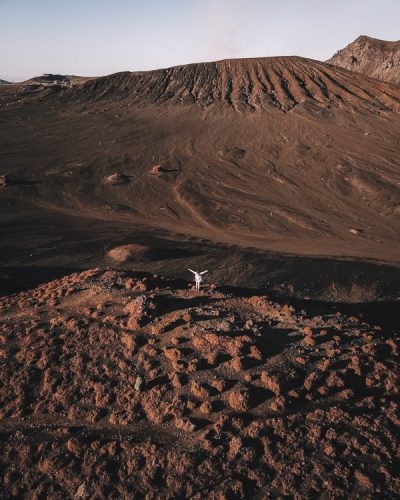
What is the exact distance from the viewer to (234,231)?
21.2 metres

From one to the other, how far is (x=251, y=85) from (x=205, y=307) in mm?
45287

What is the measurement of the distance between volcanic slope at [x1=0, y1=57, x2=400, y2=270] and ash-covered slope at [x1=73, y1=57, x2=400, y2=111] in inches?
9.7

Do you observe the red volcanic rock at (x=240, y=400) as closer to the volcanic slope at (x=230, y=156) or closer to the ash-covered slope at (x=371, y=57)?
the volcanic slope at (x=230, y=156)

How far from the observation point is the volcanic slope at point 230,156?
22.2m

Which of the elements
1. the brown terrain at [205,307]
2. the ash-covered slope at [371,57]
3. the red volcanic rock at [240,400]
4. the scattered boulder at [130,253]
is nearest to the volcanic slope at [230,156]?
the brown terrain at [205,307]

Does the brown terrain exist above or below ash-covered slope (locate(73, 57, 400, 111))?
below

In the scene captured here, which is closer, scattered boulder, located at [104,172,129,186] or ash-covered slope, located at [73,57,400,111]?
scattered boulder, located at [104,172,129,186]

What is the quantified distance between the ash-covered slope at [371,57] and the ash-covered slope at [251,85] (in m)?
18.2

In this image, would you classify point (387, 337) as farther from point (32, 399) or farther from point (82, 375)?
point (32, 399)

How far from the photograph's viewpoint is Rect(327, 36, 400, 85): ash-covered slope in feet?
201

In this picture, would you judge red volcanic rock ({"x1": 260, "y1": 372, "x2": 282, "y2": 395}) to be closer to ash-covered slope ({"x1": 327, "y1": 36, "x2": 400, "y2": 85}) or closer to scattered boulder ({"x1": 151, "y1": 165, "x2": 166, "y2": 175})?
scattered boulder ({"x1": 151, "y1": 165, "x2": 166, "y2": 175})

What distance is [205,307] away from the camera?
9070 millimetres

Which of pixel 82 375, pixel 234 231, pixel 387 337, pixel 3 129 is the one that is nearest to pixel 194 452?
pixel 82 375

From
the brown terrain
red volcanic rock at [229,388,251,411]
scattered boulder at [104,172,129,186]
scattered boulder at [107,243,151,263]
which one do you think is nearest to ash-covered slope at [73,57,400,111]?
the brown terrain
